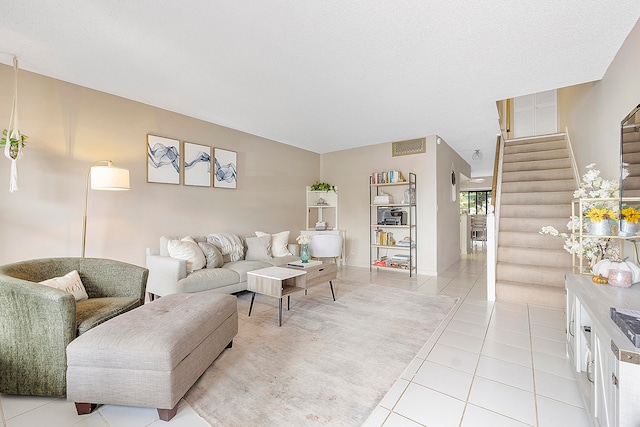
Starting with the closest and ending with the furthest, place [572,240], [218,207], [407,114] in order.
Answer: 1. [572,240]
2. [407,114]
3. [218,207]

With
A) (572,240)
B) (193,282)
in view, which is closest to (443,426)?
(572,240)

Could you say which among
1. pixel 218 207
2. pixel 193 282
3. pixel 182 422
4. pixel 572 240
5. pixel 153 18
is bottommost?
pixel 182 422

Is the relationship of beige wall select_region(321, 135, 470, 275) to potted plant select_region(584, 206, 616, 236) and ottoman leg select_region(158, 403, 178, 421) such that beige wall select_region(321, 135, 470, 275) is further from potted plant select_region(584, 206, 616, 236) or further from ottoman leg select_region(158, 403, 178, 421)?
ottoman leg select_region(158, 403, 178, 421)

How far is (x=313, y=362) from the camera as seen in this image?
2025mm

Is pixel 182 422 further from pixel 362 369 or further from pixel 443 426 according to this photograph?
pixel 443 426

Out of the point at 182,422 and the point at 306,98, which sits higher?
the point at 306,98

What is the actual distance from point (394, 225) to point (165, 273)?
12.3 ft

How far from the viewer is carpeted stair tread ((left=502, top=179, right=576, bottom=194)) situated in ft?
14.2

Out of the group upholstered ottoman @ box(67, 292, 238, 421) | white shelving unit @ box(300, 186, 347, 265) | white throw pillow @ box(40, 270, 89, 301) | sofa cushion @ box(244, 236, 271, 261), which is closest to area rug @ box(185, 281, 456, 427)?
upholstered ottoman @ box(67, 292, 238, 421)

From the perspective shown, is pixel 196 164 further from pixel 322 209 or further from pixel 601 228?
pixel 601 228

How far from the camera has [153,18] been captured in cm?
191

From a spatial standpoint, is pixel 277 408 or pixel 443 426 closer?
pixel 443 426

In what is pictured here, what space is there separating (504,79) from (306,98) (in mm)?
2074

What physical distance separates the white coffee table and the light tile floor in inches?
47.9
